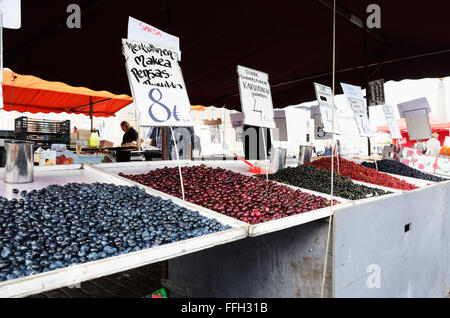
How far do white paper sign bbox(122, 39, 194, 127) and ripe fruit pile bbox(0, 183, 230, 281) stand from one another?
0.47 meters

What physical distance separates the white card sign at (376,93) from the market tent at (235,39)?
0.16m

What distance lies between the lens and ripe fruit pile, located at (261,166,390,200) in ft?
7.10

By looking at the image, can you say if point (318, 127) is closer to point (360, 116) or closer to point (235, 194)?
point (360, 116)

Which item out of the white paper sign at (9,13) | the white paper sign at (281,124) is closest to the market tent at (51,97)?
the white paper sign at (281,124)

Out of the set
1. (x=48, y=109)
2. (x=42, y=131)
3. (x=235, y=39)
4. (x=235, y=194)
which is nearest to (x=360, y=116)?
(x=235, y=39)

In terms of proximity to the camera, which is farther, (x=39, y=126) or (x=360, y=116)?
(x=39, y=126)

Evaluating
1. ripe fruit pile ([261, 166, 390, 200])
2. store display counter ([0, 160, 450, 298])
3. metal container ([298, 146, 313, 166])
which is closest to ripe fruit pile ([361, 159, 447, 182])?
store display counter ([0, 160, 450, 298])

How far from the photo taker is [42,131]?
4988 mm

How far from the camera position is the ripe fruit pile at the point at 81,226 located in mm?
957

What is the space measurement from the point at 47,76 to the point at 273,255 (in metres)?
3.16

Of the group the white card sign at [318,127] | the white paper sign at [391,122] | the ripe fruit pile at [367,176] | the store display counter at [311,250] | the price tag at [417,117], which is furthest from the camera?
the white card sign at [318,127]

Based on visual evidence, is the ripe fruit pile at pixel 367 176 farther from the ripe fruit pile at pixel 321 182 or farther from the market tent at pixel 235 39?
the market tent at pixel 235 39

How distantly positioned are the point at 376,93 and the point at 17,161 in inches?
198
